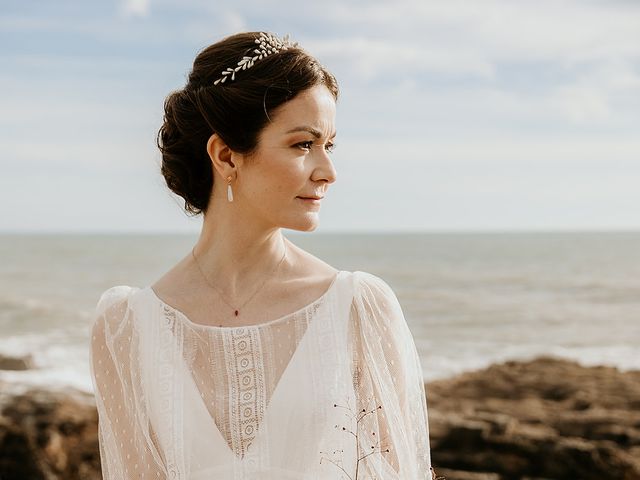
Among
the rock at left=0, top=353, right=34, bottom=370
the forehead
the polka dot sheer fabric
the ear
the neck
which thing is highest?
the rock at left=0, top=353, right=34, bottom=370

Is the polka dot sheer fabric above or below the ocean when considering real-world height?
below

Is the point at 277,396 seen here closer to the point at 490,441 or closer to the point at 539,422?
the point at 490,441

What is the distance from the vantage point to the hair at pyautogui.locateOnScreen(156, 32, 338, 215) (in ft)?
8.10

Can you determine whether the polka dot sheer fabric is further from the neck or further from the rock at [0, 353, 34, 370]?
the rock at [0, 353, 34, 370]

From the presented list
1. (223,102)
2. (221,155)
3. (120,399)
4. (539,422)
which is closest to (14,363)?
(539,422)

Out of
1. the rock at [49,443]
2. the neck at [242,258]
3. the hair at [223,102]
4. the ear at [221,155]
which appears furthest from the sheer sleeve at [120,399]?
the rock at [49,443]

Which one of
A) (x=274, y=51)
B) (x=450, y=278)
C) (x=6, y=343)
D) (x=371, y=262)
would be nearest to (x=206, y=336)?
(x=274, y=51)

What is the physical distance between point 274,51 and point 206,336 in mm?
865

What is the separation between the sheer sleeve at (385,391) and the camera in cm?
254

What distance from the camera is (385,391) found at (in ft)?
8.38

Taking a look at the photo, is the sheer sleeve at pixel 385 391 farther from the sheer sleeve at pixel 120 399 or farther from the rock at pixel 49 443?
the rock at pixel 49 443

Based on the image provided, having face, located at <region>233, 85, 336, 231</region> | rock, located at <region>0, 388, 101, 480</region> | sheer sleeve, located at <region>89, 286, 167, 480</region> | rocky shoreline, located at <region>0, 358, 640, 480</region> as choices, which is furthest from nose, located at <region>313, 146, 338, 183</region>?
rock, located at <region>0, 388, 101, 480</region>

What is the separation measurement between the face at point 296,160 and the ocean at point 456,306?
45.4 feet

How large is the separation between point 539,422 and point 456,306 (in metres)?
20.1
